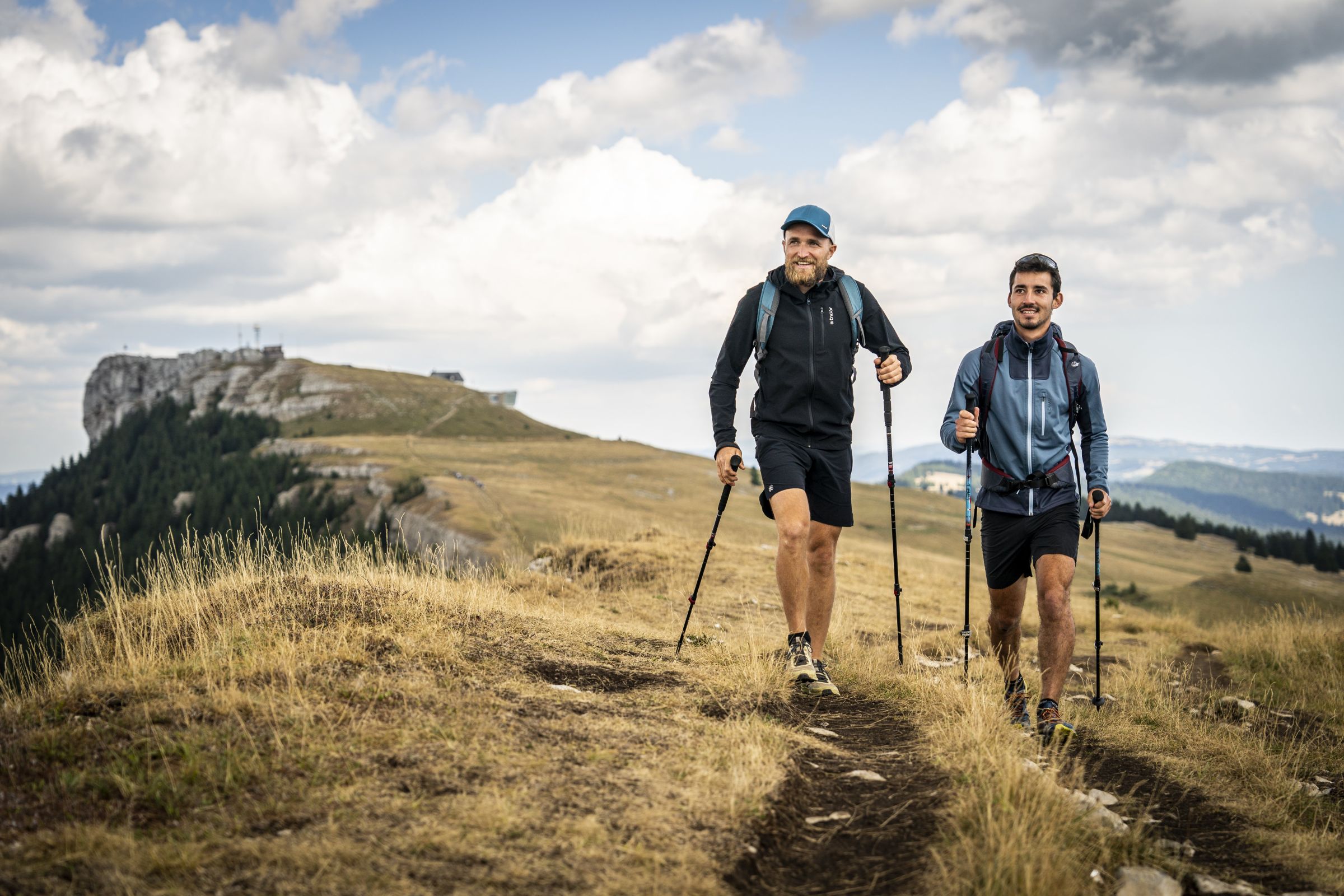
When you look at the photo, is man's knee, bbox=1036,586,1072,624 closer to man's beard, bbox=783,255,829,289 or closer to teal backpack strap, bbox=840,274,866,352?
teal backpack strap, bbox=840,274,866,352

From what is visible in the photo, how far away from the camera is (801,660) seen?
7.85 meters

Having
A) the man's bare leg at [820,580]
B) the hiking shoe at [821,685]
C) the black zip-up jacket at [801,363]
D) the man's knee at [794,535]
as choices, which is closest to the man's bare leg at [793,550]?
the man's knee at [794,535]

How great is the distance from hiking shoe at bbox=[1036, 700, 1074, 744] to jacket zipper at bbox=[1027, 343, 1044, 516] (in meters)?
1.49

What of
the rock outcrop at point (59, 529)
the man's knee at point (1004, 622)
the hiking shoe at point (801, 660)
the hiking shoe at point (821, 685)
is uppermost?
the man's knee at point (1004, 622)

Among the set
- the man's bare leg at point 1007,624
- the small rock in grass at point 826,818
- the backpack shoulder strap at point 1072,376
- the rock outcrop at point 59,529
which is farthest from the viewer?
the rock outcrop at point 59,529

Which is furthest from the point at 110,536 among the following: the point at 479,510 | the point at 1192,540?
the point at 1192,540

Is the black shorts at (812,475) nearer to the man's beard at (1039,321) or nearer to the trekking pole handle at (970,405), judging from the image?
the trekking pole handle at (970,405)

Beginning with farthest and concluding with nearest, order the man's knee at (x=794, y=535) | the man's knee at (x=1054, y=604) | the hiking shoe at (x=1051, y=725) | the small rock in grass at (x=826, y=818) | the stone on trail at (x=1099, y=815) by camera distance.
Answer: the man's knee at (x=794, y=535), the man's knee at (x=1054, y=604), the hiking shoe at (x=1051, y=725), the small rock in grass at (x=826, y=818), the stone on trail at (x=1099, y=815)

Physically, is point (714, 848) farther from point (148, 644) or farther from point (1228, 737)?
point (1228, 737)

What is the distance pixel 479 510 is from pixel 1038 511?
6367cm

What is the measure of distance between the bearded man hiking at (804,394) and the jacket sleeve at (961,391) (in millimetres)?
531

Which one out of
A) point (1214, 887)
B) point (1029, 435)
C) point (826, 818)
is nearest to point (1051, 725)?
point (1029, 435)

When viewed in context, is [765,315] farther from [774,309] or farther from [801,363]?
[801,363]

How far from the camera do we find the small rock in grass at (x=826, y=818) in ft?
16.7
